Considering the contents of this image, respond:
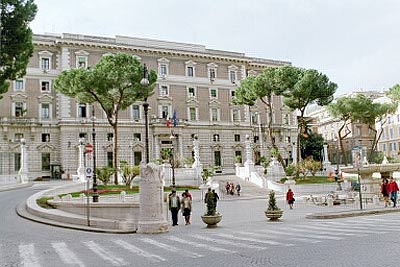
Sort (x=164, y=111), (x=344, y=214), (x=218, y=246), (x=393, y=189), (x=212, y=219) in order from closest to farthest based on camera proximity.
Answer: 1. (x=218, y=246)
2. (x=212, y=219)
3. (x=344, y=214)
4. (x=393, y=189)
5. (x=164, y=111)

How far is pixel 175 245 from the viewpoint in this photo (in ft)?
38.1

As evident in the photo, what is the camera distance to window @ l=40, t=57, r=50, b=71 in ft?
172

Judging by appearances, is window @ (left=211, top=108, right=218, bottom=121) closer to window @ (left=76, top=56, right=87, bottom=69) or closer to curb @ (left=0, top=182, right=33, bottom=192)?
window @ (left=76, top=56, right=87, bottom=69)

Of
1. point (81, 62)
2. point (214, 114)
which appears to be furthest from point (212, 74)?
point (81, 62)

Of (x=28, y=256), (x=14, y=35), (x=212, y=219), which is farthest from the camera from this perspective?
(x=14, y=35)

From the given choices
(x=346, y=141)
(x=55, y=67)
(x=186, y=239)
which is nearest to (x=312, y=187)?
(x=186, y=239)

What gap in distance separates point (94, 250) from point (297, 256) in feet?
17.3

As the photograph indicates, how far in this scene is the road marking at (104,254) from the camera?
9.39 meters

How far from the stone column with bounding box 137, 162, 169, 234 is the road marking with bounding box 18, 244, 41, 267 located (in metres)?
3.74

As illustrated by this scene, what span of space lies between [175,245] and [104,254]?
78.7 inches

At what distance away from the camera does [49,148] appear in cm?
5141

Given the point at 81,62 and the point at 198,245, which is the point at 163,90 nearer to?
the point at 81,62

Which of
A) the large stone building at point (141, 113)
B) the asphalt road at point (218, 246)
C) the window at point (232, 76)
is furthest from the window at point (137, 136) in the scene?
the asphalt road at point (218, 246)

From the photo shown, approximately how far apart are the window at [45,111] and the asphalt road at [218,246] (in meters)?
38.0
